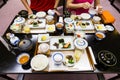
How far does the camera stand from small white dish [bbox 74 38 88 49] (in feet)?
4.18

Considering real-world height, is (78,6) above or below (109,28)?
above

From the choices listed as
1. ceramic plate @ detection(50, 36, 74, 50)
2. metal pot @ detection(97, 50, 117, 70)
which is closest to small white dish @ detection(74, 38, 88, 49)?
ceramic plate @ detection(50, 36, 74, 50)

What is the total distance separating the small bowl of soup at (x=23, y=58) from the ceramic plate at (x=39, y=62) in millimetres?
65

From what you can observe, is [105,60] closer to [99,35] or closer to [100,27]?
[99,35]

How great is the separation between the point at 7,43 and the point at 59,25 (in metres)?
0.63

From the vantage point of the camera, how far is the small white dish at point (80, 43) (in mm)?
1275

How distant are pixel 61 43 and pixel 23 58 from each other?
418mm

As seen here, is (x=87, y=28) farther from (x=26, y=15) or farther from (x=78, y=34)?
(x=26, y=15)

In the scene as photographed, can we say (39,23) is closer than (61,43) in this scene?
No

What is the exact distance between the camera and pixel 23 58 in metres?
1.23

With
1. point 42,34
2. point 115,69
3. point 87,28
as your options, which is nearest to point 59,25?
point 42,34

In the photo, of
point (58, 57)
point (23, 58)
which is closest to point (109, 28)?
point (58, 57)

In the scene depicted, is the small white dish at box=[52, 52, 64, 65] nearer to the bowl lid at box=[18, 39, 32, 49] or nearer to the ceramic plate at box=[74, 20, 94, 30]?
the bowl lid at box=[18, 39, 32, 49]

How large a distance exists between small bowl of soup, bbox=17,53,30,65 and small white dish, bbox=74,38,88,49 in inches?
19.6
